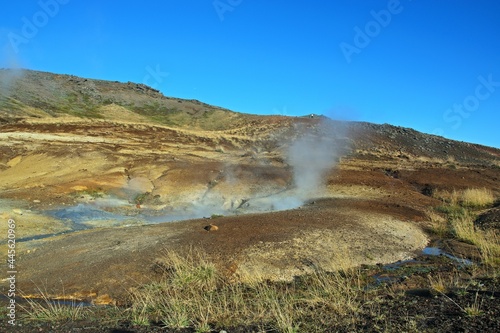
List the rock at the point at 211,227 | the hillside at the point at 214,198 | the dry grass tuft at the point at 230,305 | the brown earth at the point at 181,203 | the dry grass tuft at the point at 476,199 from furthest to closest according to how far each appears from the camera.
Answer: the dry grass tuft at the point at 476,199
the rock at the point at 211,227
the hillside at the point at 214,198
the brown earth at the point at 181,203
the dry grass tuft at the point at 230,305

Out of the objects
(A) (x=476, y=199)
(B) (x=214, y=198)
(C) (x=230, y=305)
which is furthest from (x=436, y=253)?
(B) (x=214, y=198)

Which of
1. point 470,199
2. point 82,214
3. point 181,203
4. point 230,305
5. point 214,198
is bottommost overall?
point 230,305

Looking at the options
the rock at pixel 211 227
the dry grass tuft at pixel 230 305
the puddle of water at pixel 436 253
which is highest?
the puddle of water at pixel 436 253

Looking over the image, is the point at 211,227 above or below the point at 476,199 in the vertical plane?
below

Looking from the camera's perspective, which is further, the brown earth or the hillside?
the hillside

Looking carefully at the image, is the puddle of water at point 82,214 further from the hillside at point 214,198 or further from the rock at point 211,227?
the rock at point 211,227

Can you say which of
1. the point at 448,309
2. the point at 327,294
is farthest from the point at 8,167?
the point at 448,309

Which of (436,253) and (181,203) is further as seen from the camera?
(181,203)

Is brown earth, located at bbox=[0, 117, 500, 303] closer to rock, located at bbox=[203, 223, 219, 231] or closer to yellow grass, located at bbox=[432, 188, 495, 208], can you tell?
rock, located at bbox=[203, 223, 219, 231]

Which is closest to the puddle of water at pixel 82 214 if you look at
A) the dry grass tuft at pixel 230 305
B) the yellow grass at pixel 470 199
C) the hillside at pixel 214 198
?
the hillside at pixel 214 198

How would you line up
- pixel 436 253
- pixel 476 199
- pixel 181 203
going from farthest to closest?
pixel 181 203 → pixel 476 199 → pixel 436 253

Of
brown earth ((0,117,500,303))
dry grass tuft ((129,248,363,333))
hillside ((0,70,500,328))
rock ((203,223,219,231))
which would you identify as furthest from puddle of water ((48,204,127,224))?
dry grass tuft ((129,248,363,333))

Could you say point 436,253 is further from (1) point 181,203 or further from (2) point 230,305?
(1) point 181,203

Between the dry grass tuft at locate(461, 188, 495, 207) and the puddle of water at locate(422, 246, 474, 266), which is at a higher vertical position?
the dry grass tuft at locate(461, 188, 495, 207)
